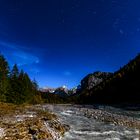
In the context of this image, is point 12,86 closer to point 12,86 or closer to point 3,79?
point 12,86

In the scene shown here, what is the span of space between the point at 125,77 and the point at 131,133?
124737mm

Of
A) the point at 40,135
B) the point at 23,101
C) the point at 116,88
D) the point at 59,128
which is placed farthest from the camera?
the point at 116,88

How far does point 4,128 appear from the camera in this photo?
80.1ft

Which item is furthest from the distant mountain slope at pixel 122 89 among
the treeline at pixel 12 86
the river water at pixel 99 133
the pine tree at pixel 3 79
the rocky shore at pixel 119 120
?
the river water at pixel 99 133

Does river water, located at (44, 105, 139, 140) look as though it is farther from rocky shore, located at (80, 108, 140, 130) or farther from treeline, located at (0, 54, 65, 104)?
treeline, located at (0, 54, 65, 104)

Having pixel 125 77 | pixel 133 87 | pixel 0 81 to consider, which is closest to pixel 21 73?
pixel 0 81

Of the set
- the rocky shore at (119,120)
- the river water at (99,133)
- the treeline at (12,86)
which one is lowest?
the river water at (99,133)

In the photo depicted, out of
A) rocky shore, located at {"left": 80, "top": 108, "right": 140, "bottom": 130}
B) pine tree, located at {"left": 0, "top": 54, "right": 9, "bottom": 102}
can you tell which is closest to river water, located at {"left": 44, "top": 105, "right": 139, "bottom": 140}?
rocky shore, located at {"left": 80, "top": 108, "right": 140, "bottom": 130}

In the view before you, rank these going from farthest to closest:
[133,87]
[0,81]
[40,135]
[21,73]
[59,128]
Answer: [133,87], [21,73], [0,81], [59,128], [40,135]

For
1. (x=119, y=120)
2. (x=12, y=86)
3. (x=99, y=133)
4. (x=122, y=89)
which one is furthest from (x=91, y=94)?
(x=99, y=133)

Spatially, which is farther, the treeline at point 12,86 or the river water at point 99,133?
the treeline at point 12,86

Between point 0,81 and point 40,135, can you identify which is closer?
point 40,135

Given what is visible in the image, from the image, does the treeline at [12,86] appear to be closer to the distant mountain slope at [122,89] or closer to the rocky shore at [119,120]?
the rocky shore at [119,120]

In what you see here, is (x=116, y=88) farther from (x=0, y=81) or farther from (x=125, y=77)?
(x=0, y=81)
